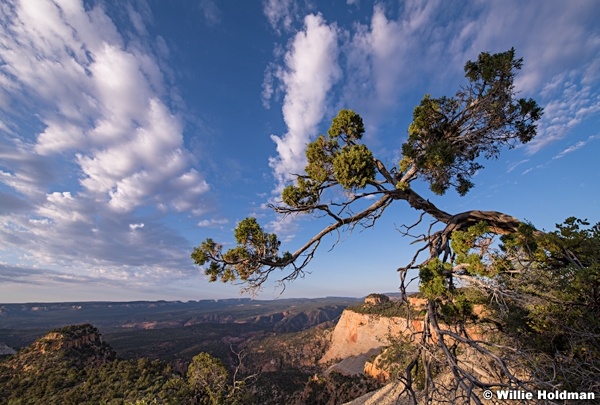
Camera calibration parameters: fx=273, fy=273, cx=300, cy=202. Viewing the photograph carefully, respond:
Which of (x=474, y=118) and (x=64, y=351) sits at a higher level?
(x=474, y=118)

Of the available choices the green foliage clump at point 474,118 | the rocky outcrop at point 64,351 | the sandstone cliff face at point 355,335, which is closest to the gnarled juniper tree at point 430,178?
the green foliage clump at point 474,118

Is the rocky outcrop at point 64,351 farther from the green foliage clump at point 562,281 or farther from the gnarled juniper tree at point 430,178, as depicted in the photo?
the green foliage clump at point 562,281

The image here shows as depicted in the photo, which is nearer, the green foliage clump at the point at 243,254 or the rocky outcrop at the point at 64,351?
the green foliage clump at the point at 243,254

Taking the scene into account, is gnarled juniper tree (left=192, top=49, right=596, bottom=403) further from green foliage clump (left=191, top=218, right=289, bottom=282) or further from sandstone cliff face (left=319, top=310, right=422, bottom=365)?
sandstone cliff face (left=319, top=310, right=422, bottom=365)

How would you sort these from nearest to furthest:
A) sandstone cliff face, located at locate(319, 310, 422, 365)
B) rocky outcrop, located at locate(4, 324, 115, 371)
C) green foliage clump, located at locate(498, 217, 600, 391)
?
1. green foliage clump, located at locate(498, 217, 600, 391)
2. rocky outcrop, located at locate(4, 324, 115, 371)
3. sandstone cliff face, located at locate(319, 310, 422, 365)

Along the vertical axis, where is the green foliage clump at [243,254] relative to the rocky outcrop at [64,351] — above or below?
above

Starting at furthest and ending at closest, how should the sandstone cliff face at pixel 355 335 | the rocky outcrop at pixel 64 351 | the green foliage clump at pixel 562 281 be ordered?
the sandstone cliff face at pixel 355 335 < the rocky outcrop at pixel 64 351 < the green foliage clump at pixel 562 281

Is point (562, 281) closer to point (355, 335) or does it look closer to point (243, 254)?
point (243, 254)

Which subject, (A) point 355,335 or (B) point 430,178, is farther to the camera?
(A) point 355,335

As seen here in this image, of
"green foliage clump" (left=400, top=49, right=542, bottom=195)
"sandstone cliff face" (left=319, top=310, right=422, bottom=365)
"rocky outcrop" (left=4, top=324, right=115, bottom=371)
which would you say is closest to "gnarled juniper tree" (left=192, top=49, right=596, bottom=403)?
"green foliage clump" (left=400, top=49, right=542, bottom=195)

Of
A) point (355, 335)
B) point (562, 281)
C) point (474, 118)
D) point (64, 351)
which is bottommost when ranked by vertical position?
point (355, 335)

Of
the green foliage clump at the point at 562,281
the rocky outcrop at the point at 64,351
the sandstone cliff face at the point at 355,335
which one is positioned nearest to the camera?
A: the green foliage clump at the point at 562,281

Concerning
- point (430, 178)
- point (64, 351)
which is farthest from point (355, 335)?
point (430, 178)

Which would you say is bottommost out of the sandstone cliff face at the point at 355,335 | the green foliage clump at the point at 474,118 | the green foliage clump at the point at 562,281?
the sandstone cliff face at the point at 355,335
